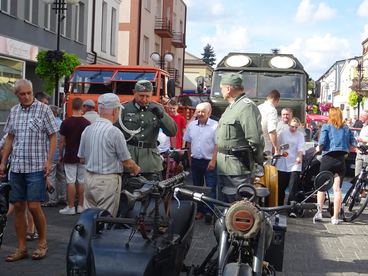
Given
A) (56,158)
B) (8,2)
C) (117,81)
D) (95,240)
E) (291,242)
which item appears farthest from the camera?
(8,2)

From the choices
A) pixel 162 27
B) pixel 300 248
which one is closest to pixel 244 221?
pixel 300 248

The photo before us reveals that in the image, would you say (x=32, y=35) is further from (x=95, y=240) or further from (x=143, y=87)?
(x=95, y=240)

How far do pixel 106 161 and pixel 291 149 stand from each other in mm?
4992

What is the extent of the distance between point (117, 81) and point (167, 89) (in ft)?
3.91

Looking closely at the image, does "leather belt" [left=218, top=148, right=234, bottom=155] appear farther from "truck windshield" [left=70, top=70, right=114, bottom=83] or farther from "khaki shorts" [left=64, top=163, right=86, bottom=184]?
"truck windshield" [left=70, top=70, right=114, bottom=83]

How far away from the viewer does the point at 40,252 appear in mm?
6578

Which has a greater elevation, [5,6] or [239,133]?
[5,6]

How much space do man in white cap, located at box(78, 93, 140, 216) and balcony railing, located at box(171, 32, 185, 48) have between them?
4418 cm

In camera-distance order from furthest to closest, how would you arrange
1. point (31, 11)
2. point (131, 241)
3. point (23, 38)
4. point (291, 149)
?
point (31, 11) < point (23, 38) < point (291, 149) < point (131, 241)

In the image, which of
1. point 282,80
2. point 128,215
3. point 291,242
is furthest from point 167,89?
A: point 128,215

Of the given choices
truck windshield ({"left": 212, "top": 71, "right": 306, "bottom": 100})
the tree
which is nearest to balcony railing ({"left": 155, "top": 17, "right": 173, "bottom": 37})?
truck windshield ({"left": 212, "top": 71, "right": 306, "bottom": 100})

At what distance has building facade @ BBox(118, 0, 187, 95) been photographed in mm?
39188

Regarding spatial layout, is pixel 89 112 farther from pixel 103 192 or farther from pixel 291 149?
pixel 103 192

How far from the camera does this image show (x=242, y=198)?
429cm
